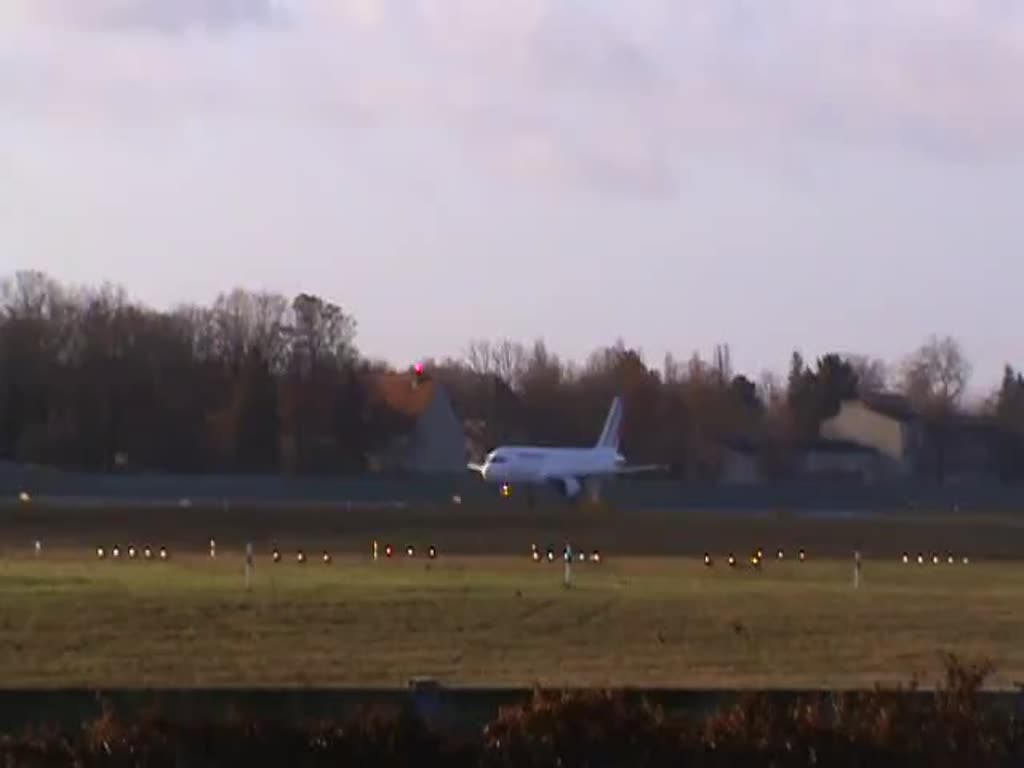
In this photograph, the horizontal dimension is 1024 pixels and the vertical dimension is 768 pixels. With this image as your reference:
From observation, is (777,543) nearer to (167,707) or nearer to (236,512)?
(236,512)

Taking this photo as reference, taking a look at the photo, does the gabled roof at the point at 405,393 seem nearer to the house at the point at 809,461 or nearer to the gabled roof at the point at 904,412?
the house at the point at 809,461

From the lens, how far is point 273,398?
114750 mm

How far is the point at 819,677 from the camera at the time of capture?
23.6m

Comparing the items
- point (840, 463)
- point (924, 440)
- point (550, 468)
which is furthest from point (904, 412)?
point (550, 468)

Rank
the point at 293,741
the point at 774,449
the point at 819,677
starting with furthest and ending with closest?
1. the point at 774,449
2. the point at 819,677
3. the point at 293,741

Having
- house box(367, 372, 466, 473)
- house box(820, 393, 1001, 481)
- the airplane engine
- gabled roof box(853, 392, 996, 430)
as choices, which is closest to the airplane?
the airplane engine

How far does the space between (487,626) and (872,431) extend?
407 feet

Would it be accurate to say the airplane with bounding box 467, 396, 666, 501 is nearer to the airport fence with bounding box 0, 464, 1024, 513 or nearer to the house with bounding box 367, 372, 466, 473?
the airport fence with bounding box 0, 464, 1024, 513

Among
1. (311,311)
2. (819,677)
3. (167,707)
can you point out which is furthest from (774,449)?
(167,707)

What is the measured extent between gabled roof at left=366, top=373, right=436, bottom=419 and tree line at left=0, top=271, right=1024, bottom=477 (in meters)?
1.28

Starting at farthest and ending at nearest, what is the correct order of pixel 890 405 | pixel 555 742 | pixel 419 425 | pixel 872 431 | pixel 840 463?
pixel 890 405, pixel 872 431, pixel 840 463, pixel 419 425, pixel 555 742

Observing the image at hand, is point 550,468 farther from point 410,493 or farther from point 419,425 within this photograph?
point 419,425

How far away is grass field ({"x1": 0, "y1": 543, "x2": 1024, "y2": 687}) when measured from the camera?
2403 cm

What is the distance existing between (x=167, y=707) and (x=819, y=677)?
43.0 ft
